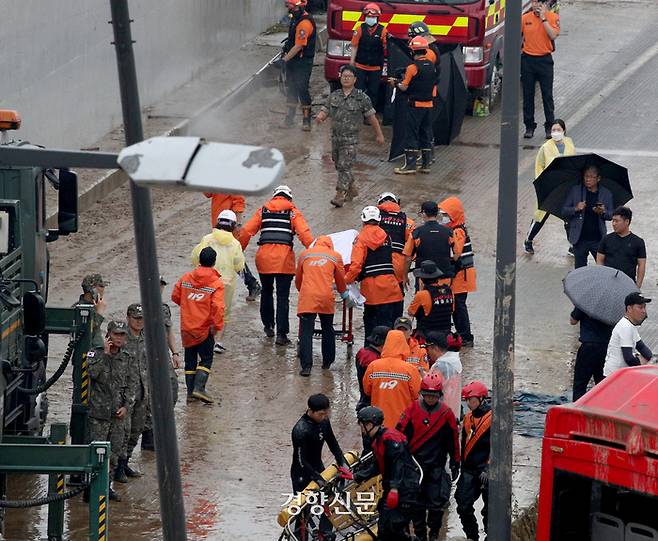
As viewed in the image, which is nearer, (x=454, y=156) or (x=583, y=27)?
(x=454, y=156)

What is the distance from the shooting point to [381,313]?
52.0 feet

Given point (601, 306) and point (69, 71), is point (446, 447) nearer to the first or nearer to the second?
point (601, 306)

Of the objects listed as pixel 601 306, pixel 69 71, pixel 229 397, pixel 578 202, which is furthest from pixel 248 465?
pixel 69 71

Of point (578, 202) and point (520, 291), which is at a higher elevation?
point (578, 202)

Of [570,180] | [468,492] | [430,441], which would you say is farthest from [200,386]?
[570,180]

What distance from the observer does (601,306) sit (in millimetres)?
13984

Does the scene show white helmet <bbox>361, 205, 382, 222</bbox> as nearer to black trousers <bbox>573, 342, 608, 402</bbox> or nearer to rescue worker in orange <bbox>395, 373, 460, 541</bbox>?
black trousers <bbox>573, 342, 608, 402</bbox>

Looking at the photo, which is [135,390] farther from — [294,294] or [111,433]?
[294,294]

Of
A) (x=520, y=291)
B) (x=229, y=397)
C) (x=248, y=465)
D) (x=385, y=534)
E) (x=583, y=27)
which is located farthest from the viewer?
(x=583, y=27)

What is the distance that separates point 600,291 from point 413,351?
1714mm

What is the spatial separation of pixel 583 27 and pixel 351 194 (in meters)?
10.7

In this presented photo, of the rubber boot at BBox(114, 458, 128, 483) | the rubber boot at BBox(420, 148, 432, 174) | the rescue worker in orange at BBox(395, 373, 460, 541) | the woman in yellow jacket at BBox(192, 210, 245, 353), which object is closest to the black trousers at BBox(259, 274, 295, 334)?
the woman in yellow jacket at BBox(192, 210, 245, 353)

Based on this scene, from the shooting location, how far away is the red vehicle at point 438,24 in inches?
893

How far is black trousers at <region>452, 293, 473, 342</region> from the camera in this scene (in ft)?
53.2
